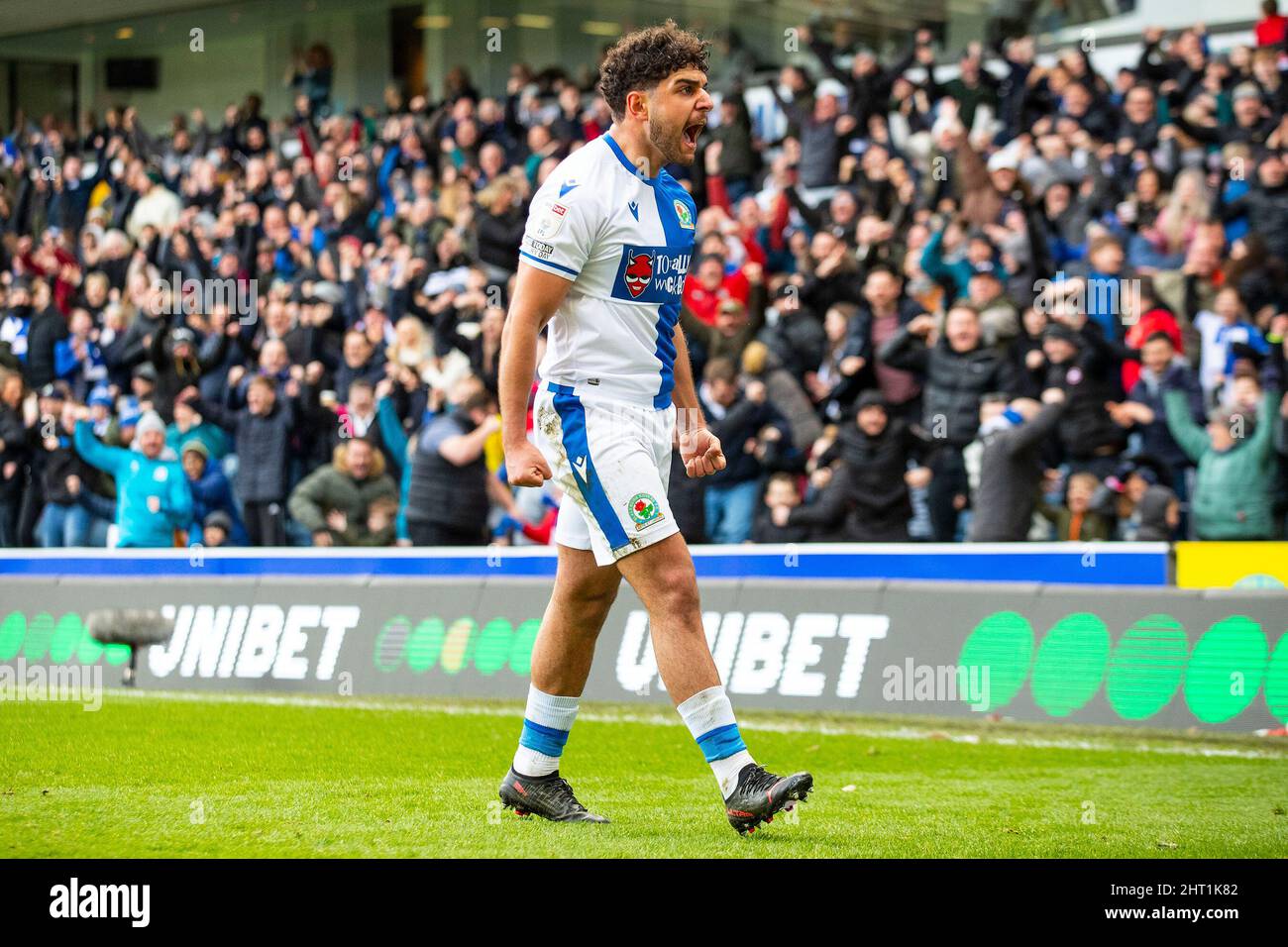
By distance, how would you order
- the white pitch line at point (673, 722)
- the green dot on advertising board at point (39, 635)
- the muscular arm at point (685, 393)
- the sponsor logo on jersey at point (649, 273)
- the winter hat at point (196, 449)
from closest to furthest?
1. the sponsor logo on jersey at point (649, 273)
2. the muscular arm at point (685, 393)
3. the white pitch line at point (673, 722)
4. the green dot on advertising board at point (39, 635)
5. the winter hat at point (196, 449)

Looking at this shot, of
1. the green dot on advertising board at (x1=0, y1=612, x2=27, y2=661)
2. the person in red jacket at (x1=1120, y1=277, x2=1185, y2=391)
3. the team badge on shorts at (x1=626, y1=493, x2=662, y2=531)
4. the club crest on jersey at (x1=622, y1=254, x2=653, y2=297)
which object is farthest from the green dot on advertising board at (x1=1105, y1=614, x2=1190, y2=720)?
the green dot on advertising board at (x1=0, y1=612, x2=27, y2=661)

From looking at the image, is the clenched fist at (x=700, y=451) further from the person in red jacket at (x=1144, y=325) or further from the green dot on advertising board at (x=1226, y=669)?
the person in red jacket at (x=1144, y=325)

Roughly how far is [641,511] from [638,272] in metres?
0.78

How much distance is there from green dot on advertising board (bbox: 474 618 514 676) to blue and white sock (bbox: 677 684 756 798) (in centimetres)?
573

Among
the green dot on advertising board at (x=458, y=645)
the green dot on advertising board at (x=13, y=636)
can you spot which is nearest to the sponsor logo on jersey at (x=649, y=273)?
the green dot on advertising board at (x=458, y=645)

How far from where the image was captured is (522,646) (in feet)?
37.2

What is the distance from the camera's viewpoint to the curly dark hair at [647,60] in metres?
5.91

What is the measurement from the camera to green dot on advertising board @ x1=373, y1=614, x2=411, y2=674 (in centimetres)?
1181

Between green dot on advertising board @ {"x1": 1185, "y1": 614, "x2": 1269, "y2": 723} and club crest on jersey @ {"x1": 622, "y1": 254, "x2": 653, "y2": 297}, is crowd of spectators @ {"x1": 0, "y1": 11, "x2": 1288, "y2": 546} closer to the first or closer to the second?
green dot on advertising board @ {"x1": 1185, "y1": 614, "x2": 1269, "y2": 723}

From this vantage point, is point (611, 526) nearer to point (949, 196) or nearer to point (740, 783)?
point (740, 783)

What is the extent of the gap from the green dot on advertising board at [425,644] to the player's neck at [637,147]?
20.4 ft

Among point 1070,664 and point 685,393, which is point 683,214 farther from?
point 1070,664
